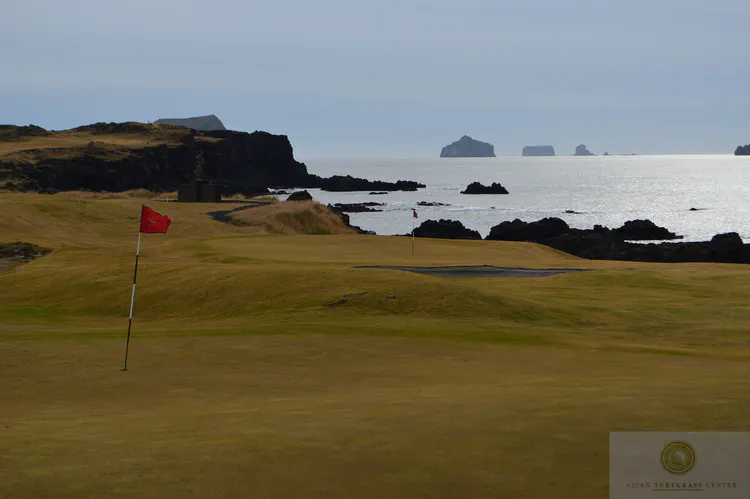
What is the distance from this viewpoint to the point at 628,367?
1659 centimetres

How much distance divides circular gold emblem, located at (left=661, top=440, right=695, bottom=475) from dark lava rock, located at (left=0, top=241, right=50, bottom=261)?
36.4 metres

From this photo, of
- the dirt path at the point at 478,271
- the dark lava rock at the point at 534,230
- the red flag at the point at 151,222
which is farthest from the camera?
the dark lava rock at the point at 534,230

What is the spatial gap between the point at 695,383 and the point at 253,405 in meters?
7.08

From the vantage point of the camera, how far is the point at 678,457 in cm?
877

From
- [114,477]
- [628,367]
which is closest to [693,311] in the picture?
[628,367]

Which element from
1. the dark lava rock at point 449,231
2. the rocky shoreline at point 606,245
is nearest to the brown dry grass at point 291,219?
the dark lava rock at point 449,231

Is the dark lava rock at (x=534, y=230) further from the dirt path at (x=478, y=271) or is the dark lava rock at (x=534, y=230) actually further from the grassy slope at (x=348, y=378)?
the grassy slope at (x=348, y=378)

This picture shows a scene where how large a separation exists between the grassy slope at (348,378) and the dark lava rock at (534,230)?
57.1 meters

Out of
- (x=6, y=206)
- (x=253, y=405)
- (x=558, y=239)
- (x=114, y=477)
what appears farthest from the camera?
(x=558, y=239)

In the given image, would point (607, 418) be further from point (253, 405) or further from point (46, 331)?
point (46, 331)

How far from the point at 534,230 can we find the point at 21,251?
212 feet

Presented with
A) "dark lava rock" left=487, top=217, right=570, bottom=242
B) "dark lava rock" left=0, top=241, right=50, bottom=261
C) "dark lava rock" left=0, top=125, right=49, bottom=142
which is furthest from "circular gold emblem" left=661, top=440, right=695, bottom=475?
"dark lava rock" left=0, top=125, right=49, bottom=142

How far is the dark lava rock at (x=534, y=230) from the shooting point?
92.4 meters

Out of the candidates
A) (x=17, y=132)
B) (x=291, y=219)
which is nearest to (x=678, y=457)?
(x=291, y=219)
